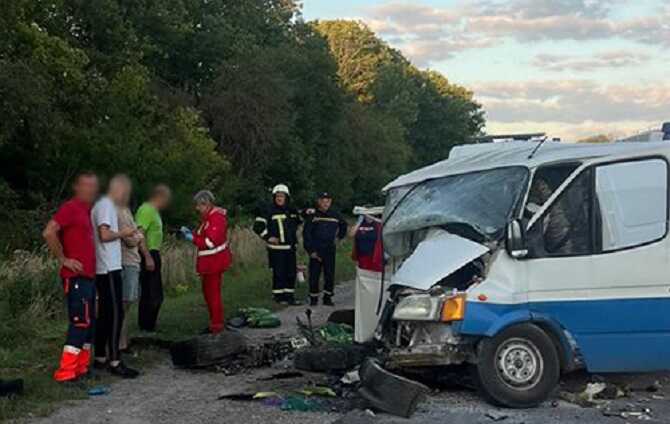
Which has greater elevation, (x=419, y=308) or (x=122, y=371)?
(x=419, y=308)

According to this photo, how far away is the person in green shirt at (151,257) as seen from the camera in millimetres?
10797

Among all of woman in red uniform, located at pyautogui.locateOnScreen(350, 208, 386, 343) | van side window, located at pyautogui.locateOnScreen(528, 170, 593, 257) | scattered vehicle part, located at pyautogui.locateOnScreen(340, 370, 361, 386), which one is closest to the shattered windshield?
van side window, located at pyautogui.locateOnScreen(528, 170, 593, 257)

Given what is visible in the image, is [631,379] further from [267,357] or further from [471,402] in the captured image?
[267,357]

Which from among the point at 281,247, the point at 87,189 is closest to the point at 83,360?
the point at 87,189

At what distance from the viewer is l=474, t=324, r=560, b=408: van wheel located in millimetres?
7562

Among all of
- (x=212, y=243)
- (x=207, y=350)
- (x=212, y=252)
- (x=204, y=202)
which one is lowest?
(x=207, y=350)

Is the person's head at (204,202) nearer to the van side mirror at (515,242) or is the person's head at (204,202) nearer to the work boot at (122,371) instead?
the work boot at (122,371)

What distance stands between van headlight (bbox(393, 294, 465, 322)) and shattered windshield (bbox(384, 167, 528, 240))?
68 cm

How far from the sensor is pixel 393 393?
7.27 meters

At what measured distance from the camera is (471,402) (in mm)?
7758

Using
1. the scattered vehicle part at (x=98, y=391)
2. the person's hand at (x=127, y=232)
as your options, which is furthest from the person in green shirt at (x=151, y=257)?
the scattered vehicle part at (x=98, y=391)

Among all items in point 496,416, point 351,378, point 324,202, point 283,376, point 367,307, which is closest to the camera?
point 496,416

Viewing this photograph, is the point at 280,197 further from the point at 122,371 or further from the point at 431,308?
the point at 431,308

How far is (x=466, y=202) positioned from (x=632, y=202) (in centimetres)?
144
